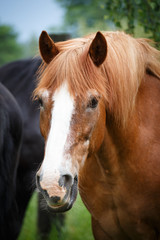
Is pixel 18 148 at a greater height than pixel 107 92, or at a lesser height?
lesser

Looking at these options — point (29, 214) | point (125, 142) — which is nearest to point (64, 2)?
point (29, 214)

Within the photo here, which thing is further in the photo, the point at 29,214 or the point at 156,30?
the point at 29,214

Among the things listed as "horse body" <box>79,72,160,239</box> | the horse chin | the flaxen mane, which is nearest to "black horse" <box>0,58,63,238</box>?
"horse body" <box>79,72,160,239</box>

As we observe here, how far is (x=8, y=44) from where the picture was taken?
28109 mm

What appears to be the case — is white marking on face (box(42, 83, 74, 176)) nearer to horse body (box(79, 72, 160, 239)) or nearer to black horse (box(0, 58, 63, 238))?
horse body (box(79, 72, 160, 239))

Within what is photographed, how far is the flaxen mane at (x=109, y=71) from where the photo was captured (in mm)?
2229

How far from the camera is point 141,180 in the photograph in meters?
2.58

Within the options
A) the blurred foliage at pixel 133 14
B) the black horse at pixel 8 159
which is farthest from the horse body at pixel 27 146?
the blurred foliage at pixel 133 14

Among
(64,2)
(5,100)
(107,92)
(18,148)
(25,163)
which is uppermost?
(107,92)

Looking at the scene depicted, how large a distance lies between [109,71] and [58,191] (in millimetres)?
963

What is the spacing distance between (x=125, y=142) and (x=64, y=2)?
3765 cm

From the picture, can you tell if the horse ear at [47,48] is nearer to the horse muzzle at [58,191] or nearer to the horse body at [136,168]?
the horse body at [136,168]

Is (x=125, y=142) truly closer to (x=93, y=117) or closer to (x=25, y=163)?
(x=93, y=117)

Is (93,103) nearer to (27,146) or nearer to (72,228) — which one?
(27,146)
